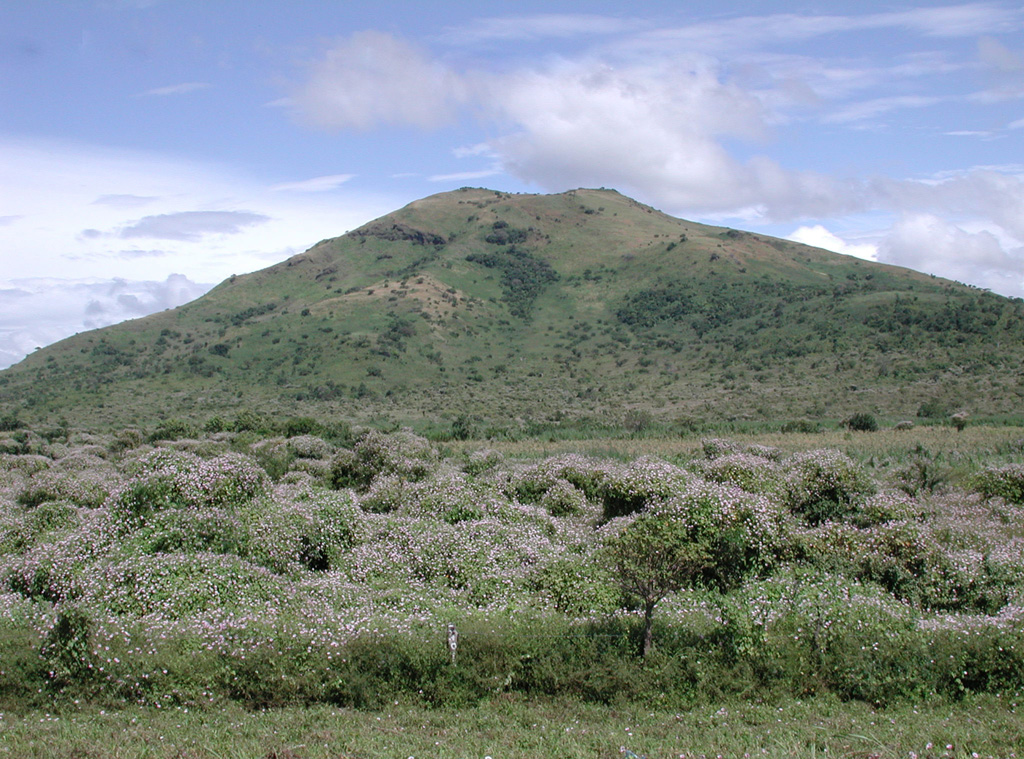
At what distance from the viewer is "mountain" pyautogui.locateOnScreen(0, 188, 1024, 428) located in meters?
60.7

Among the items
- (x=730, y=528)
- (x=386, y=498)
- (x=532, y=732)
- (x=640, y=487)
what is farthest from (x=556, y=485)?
(x=532, y=732)

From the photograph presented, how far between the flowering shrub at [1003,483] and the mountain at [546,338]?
29170mm

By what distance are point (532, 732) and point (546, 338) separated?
8843 centimetres

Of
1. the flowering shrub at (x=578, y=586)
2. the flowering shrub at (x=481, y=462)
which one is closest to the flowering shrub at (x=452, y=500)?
the flowering shrub at (x=578, y=586)

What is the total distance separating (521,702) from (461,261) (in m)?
115

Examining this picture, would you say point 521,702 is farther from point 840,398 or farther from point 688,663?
point 840,398

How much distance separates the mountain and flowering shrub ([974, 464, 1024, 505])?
2917 cm

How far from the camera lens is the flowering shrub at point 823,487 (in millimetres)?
19750

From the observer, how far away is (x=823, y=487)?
2020 cm

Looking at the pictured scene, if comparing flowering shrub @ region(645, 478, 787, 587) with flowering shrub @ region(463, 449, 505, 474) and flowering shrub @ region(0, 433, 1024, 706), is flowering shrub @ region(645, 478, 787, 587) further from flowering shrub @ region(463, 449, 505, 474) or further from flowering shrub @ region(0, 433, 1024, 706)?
flowering shrub @ region(463, 449, 505, 474)

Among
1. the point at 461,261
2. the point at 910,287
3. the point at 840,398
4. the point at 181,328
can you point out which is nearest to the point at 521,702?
the point at 840,398

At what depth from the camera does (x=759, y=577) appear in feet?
49.5

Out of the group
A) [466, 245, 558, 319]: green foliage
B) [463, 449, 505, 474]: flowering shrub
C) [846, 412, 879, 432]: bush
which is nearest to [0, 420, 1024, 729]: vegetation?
[463, 449, 505, 474]: flowering shrub

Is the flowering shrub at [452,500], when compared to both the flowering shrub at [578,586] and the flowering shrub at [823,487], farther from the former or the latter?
the flowering shrub at [823,487]
